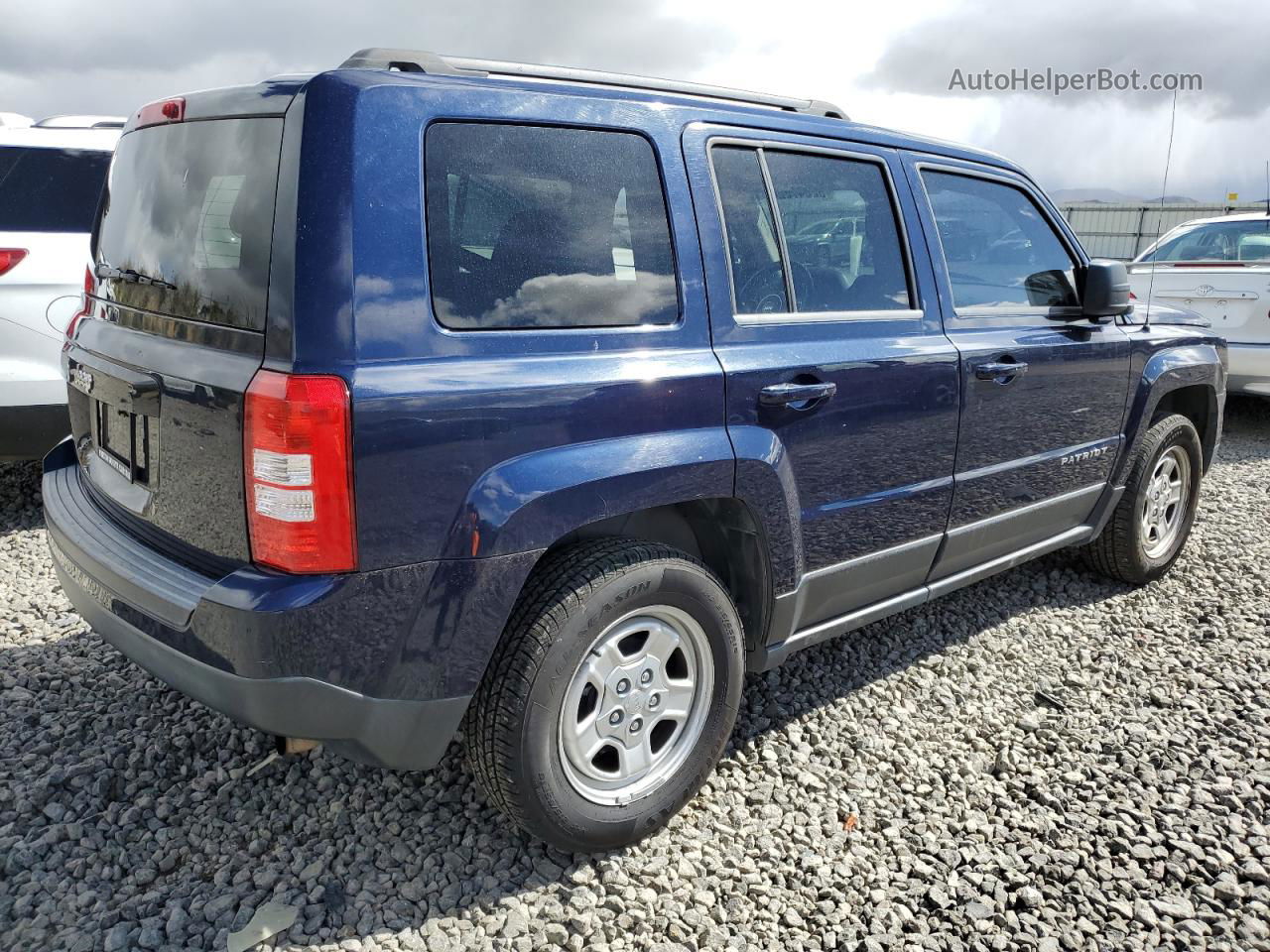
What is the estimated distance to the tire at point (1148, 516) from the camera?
4.26m

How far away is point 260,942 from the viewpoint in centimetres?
223

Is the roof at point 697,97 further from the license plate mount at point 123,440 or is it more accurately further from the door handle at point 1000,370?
the license plate mount at point 123,440

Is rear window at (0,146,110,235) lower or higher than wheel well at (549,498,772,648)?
higher

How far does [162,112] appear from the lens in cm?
250

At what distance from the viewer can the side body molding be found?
2086 millimetres

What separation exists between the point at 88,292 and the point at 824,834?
8.57ft

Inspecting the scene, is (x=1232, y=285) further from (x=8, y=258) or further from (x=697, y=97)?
(x=8, y=258)

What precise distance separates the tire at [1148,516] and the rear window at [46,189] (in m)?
4.82

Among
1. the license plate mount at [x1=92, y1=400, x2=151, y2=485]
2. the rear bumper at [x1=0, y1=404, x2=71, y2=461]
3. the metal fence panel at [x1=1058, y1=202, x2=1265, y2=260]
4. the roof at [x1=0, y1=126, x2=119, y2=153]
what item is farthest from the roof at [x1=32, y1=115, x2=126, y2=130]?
the metal fence panel at [x1=1058, y1=202, x2=1265, y2=260]

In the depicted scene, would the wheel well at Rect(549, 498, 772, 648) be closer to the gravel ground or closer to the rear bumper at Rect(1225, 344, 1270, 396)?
the gravel ground

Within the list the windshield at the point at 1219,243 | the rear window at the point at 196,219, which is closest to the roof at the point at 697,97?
the rear window at the point at 196,219

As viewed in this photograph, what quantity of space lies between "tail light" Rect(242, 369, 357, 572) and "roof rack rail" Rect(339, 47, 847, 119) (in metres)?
0.74

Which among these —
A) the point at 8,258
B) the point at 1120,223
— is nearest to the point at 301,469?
the point at 8,258

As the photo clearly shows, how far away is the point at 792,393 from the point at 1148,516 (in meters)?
2.72
